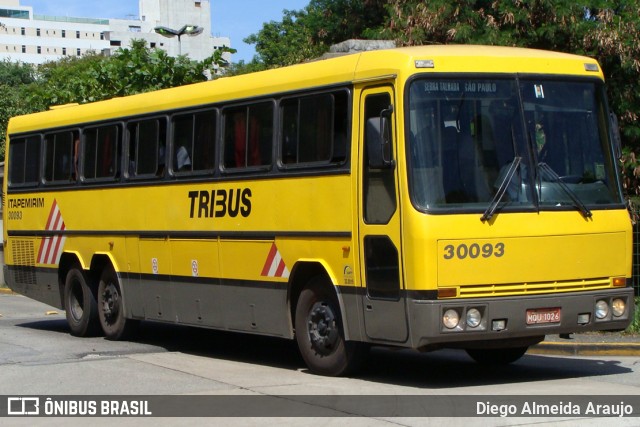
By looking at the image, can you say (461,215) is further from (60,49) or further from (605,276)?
(60,49)

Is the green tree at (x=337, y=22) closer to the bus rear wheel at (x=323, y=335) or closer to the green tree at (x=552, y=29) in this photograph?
the green tree at (x=552, y=29)

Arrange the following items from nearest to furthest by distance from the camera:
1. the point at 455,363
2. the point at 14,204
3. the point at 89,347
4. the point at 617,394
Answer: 1. the point at 617,394
2. the point at 455,363
3. the point at 89,347
4. the point at 14,204

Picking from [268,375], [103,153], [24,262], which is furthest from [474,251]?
[24,262]

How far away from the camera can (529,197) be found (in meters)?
11.2

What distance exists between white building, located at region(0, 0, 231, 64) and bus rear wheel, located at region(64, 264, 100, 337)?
407 ft

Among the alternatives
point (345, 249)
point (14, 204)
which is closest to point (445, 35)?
point (14, 204)

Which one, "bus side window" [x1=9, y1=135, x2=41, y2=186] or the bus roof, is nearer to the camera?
the bus roof

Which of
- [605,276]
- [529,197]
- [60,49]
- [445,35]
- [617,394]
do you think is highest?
[60,49]

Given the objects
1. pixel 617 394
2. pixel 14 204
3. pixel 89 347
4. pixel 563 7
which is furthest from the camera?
pixel 563 7

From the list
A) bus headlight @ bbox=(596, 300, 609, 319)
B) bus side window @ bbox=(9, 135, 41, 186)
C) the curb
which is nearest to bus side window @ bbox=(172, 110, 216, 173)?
bus side window @ bbox=(9, 135, 41, 186)

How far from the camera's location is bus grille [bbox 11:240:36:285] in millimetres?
18453

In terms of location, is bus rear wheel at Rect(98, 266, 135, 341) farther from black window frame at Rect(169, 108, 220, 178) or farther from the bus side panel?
black window frame at Rect(169, 108, 220, 178)

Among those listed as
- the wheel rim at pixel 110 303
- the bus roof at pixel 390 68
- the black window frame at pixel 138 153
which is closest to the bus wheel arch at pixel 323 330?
the bus roof at pixel 390 68

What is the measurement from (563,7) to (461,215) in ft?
43.2
